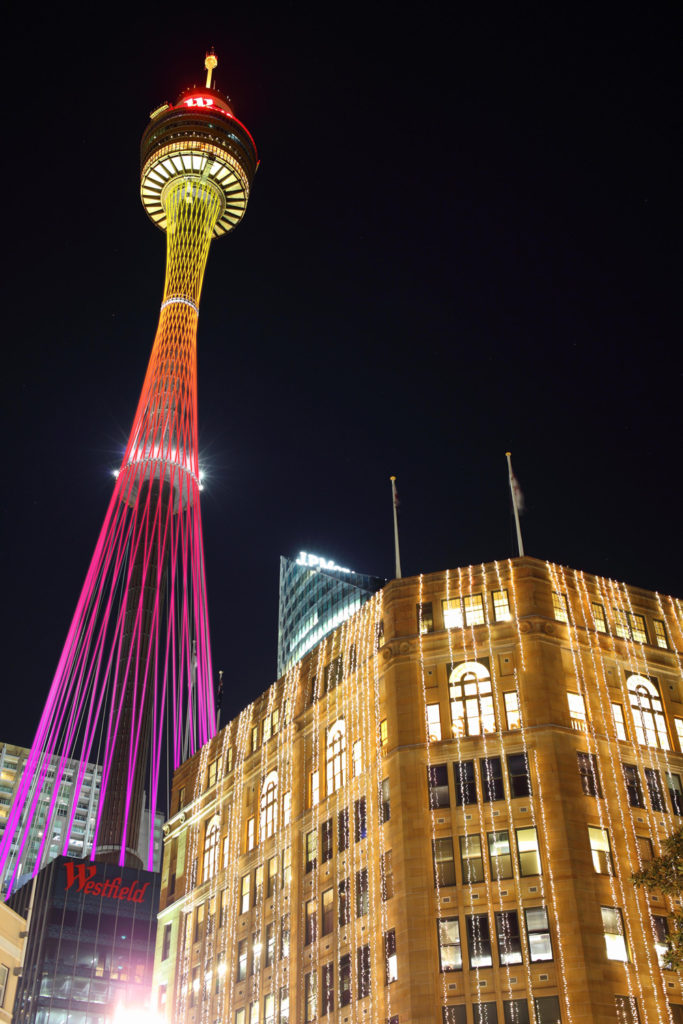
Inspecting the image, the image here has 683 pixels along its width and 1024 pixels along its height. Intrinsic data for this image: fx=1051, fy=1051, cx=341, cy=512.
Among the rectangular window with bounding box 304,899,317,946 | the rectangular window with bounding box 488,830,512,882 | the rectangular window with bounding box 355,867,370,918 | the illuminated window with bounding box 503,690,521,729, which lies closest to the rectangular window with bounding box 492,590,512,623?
the illuminated window with bounding box 503,690,521,729

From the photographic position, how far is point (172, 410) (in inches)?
5664

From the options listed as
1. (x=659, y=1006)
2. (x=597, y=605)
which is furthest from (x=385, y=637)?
(x=659, y=1006)

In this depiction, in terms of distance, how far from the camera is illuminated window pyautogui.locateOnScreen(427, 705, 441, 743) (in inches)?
2504

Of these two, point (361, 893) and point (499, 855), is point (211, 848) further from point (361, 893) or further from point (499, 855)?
point (499, 855)

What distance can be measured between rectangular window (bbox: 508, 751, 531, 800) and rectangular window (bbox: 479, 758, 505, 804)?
576mm

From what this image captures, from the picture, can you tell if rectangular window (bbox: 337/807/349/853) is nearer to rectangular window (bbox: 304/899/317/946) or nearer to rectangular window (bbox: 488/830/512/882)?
rectangular window (bbox: 304/899/317/946)

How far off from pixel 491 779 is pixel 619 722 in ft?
31.1

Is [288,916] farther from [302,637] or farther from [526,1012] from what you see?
[302,637]

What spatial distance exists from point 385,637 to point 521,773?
1306cm

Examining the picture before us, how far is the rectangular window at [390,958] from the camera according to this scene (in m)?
57.6

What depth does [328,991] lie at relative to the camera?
210 feet

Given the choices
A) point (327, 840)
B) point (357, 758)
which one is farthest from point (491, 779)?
point (327, 840)

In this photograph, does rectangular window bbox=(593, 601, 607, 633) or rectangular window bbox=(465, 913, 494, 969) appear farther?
rectangular window bbox=(593, 601, 607, 633)

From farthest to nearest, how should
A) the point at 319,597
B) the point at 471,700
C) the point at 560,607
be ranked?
1. the point at 319,597
2. the point at 560,607
3. the point at 471,700
